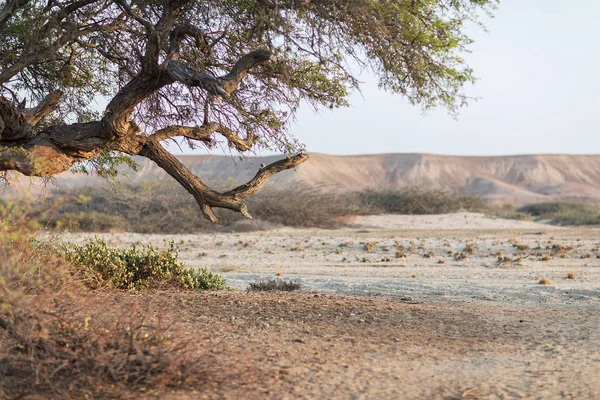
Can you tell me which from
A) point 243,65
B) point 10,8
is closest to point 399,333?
point 243,65

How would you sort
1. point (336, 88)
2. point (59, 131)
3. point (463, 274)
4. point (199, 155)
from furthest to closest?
point (199, 155), point (463, 274), point (336, 88), point (59, 131)

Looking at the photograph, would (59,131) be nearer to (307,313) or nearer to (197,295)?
(197,295)

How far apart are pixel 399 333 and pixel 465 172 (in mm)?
105733

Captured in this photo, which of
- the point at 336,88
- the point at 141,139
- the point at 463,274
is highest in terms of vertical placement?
the point at 336,88

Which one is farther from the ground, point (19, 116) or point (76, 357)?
point (19, 116)

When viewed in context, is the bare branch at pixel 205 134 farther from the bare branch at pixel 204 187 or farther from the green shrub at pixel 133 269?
the green shrub at pixel 133 269

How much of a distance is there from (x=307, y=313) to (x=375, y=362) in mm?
2141

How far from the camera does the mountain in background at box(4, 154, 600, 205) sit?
9512 cm

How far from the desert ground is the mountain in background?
76.8 m

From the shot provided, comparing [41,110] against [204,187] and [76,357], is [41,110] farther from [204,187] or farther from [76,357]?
[76,357]

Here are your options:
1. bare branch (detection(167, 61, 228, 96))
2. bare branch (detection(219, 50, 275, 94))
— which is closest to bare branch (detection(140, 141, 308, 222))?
bare branch (detection(167, 61, 228, 96))

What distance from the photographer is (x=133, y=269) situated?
31.6 ft

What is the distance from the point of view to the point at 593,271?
14.6 m

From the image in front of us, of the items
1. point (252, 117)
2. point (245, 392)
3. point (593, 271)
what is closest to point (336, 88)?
point (252, 117)
